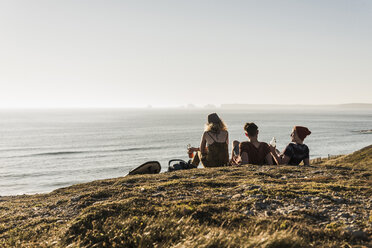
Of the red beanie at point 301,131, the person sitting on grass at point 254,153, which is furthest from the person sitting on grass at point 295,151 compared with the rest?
the person sitting on grass at point 254,153

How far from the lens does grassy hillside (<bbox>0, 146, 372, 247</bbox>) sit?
3.42 metres

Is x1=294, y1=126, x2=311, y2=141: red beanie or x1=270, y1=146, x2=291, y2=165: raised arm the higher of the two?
x1=294, y1=126, x2=311, y2=141: red beanie

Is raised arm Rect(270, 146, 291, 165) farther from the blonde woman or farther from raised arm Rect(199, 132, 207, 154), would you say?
raised arm Rect(199, 132, 207, 154)

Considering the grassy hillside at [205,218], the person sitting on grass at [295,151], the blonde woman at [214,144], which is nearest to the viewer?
the grassy hillside at [205,218]

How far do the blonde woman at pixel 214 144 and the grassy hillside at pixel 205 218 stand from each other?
3.14 m

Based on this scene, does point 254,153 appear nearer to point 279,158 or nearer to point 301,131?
point 279,158

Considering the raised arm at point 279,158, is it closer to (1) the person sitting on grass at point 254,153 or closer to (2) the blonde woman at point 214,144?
(1) the person sitting on grass at point 254,153

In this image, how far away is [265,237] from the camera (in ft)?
10.7

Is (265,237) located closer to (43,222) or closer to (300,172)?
(43,222)

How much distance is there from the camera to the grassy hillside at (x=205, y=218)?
11.2ft

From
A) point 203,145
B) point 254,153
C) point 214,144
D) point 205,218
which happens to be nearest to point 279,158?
point 254,153

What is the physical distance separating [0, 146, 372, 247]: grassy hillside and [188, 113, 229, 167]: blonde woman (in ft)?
10.3

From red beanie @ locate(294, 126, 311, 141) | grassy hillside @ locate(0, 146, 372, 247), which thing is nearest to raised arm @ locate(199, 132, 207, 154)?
red beanie @ locate(294, 126, 311, 141)

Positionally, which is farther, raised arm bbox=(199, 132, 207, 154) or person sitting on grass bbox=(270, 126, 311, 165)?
raised arm bbox=(199, 132, 207, 154)
